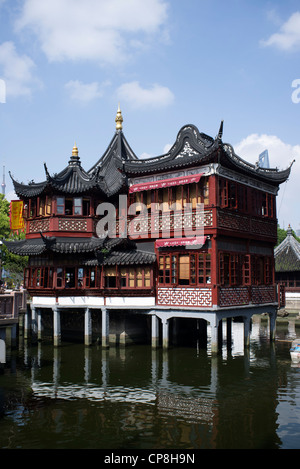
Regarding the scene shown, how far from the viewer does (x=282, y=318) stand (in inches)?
1769

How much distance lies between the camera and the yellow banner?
34344 millimetres

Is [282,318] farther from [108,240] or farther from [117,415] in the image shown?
[117,415]

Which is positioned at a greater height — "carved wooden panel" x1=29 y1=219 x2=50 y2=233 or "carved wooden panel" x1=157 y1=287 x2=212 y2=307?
"carved wooden panel" x1=29 y1=219 x2=50 y2=233

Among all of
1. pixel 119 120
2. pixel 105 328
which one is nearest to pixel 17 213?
pixel 119 120

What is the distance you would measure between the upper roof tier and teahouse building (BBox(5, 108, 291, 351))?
0.07m

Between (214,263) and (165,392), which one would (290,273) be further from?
(165,392)

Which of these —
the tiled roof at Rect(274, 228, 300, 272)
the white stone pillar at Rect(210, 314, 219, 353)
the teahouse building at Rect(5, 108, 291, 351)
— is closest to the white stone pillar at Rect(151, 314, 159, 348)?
the teahouse building at Rect(5, 108, 291, 351)

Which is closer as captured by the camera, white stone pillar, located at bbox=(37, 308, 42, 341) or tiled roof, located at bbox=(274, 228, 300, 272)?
white stone pillar, located at bbox=(37, 308, 42, 341)

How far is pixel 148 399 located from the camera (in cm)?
1692

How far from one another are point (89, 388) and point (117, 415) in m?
3.73

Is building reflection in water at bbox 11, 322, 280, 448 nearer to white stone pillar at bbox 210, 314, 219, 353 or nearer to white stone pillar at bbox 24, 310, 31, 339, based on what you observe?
white stone pillar at bbox 210, 314, 219, 353

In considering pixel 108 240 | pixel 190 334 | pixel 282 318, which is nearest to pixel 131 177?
pixel 108 240
